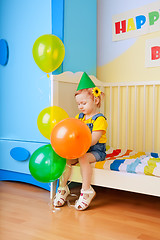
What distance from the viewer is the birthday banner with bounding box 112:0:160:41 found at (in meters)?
2.18

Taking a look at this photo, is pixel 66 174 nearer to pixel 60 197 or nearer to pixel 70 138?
pixel 60 197

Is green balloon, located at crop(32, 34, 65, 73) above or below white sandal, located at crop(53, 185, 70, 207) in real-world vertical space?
above

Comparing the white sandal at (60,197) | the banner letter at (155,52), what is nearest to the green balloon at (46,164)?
the white sandal at (60,197)

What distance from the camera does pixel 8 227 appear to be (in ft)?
4.70

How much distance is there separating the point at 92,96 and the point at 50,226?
0.81 meters

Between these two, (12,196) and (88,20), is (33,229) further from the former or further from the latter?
(88,20)

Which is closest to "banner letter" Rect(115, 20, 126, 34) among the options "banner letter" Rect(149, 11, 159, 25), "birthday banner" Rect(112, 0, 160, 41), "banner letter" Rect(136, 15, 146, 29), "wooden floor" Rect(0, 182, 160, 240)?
"birthday banner" Rect(112, 0, 160, 41)

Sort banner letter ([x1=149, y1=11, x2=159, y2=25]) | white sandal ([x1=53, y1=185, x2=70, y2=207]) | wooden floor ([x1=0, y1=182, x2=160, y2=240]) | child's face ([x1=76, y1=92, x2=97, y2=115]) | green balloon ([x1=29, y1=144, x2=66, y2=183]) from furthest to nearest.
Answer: banner letter ([x1=149, y1=11, x2=159, y2=25]) → child's face ([x1=76, y1=92, x2=97, y2=115]) → white sandal ([x1=53, y1=185, x2=70, y2=207]) → green balloon ([x1=29, y1=144, x2=66, y2=183]) → wooden floor ([x1=0, y1=182, x2=160, y2=240])

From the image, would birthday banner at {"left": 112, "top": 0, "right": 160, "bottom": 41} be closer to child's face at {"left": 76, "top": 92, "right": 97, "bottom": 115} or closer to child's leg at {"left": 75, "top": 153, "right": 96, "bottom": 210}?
child's face at {"left": 76, "top": 92, "right": 97, "bottom": 115}

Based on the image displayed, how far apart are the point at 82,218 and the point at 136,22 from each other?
1.47 m

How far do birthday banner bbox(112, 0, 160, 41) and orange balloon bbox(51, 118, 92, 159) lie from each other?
3.48 ft

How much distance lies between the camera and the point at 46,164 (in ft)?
5.31

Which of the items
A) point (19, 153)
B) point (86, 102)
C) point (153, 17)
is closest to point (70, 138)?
point (86, 102)

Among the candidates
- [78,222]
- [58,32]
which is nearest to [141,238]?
[78,222]
